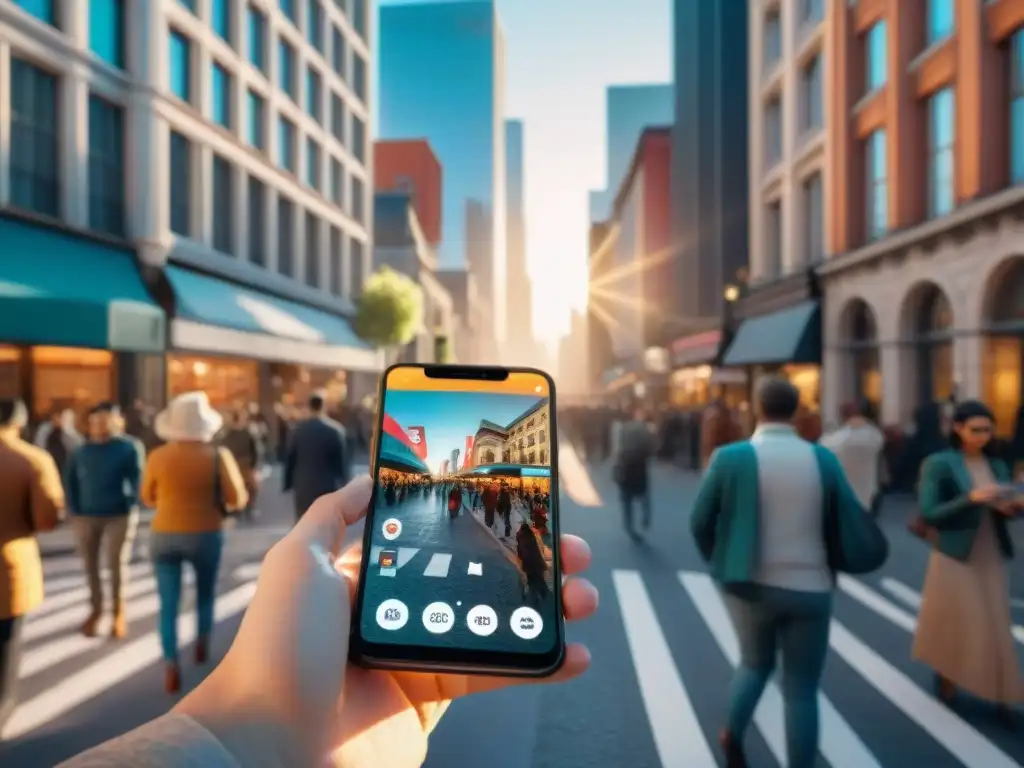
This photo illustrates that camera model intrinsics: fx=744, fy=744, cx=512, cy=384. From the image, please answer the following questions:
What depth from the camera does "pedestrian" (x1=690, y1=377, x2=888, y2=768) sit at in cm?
365

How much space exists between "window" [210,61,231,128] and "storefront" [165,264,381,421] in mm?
5677

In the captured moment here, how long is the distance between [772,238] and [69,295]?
23.8m

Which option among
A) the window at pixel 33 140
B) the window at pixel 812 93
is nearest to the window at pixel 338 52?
the window at pixel 33 140

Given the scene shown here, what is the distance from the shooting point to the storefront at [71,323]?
14867mm

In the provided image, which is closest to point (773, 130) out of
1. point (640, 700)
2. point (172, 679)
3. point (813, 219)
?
point (813, 219)

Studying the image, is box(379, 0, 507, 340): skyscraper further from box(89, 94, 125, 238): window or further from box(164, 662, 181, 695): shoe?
box(164, 662, 181, 695): shoe

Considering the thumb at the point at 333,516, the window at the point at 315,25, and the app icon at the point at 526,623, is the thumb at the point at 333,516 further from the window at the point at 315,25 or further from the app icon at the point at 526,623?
the window at the point at 315,25

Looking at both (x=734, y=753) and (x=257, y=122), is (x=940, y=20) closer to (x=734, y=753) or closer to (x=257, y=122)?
(x=734, y=753)

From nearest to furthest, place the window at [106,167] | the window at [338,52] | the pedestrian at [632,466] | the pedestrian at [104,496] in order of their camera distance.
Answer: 1. the pedestrian at [104,496]
2. the pedestrian at [632,466]
3. the window at [106,167]
4. the window at [338,52]

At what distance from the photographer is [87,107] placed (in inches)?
725

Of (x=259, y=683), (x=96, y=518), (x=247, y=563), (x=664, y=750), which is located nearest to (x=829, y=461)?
(x=664, y=750)

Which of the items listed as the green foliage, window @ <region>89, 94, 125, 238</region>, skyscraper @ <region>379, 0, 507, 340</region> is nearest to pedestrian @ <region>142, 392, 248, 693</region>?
window @ <region>89, 94, 125, 238</region>

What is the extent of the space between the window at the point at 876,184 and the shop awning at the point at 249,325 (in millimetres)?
19102

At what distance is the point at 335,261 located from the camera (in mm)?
38969
